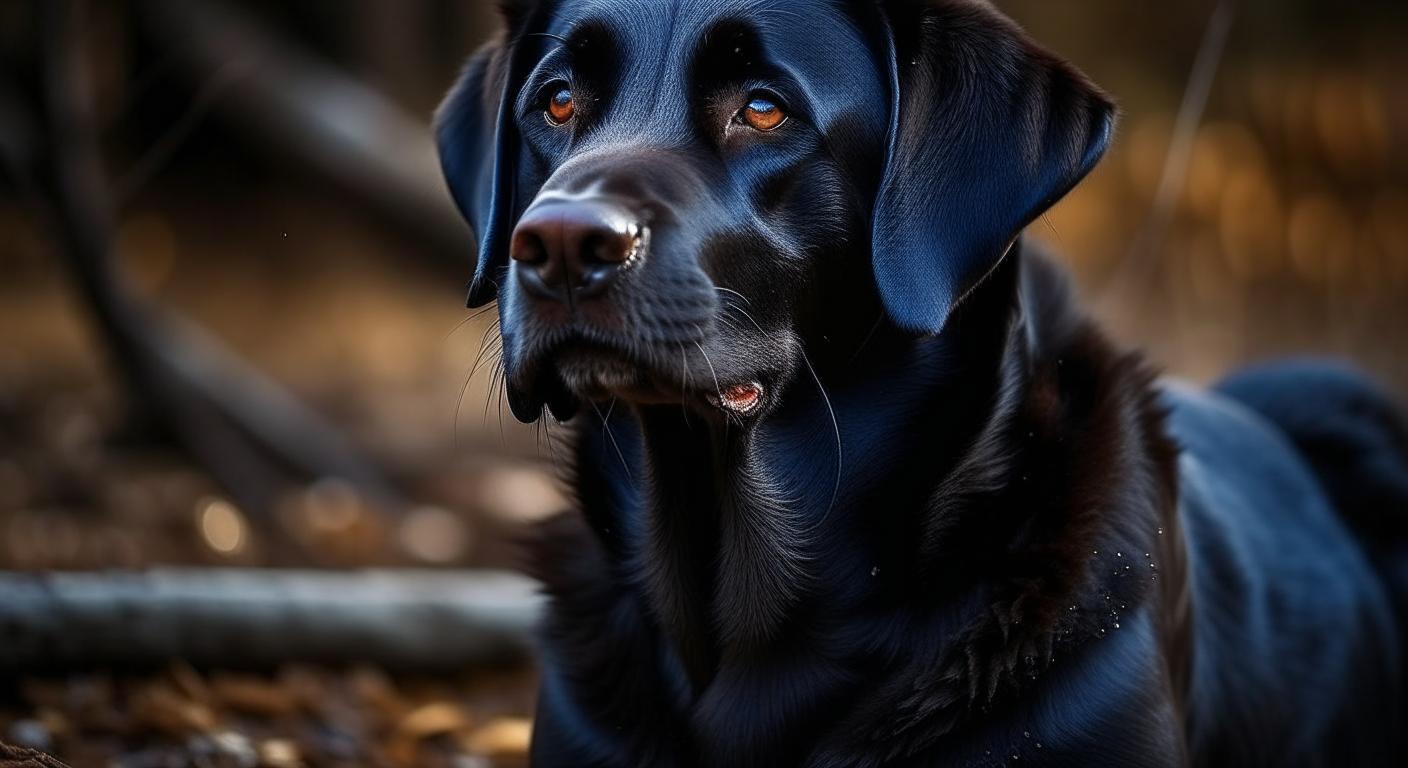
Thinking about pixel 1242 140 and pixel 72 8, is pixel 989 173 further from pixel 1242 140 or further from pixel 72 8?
pixel 1242 140

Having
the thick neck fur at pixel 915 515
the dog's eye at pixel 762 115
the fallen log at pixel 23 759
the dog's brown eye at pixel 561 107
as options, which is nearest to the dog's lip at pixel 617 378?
the thick neck fur at pixel 915 515

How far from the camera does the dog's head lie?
2293 mm

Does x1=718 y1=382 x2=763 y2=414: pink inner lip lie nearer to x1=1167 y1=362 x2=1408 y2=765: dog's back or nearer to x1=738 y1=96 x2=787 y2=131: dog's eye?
x1=738 y1=96 x2=787 y2=131: dog's eye

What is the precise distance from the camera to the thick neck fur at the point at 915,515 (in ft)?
8.05

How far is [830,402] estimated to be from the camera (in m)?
2.64

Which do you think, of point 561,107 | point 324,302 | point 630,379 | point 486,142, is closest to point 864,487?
point 630,379

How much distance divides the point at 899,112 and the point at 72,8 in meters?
3.71

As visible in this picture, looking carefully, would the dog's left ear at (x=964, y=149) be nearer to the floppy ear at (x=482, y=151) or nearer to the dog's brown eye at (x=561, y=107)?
the dog's brown eye at (x=561, y=107)

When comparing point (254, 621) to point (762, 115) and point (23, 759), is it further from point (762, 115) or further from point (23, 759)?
point (762, 115)

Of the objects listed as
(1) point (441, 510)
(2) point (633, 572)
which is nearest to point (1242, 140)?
(1) point (441, 510)

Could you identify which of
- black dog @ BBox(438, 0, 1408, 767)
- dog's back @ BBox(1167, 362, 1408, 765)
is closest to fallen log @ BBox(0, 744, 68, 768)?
black dog @ BBox(438, 0, 1408, 767)

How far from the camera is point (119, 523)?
5465 millimetres

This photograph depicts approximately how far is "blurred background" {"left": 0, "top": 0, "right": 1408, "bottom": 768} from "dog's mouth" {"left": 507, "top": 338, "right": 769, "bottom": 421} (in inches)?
11.0

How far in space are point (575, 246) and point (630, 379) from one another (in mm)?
265
